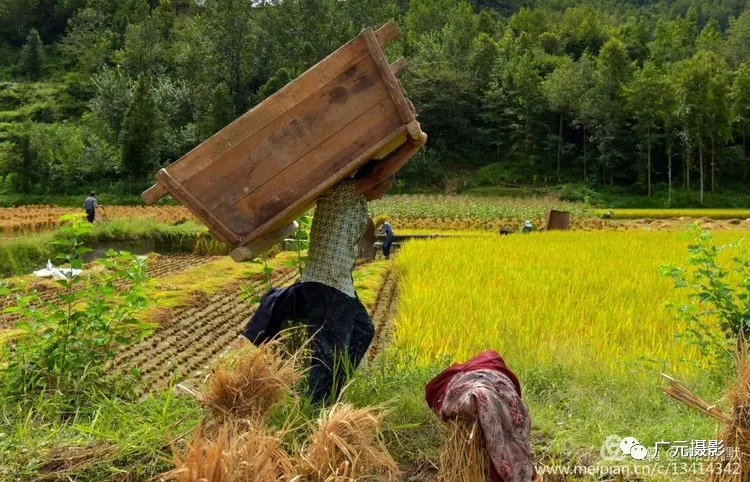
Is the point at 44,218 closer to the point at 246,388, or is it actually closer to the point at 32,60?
the point at 246,388

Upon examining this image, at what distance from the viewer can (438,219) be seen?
2008 cm

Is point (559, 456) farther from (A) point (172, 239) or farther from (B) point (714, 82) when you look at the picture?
(B) point (714, 82)

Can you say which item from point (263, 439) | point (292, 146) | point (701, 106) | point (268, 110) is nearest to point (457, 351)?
point (292, 146)

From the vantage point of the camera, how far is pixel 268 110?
272 centimetres

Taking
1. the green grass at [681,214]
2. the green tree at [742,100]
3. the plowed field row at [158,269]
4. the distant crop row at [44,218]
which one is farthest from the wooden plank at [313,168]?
the green tree at [742,100]

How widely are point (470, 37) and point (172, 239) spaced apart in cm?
3991

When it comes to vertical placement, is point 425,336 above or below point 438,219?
above

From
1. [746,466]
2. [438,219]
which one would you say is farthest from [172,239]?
[746,466]

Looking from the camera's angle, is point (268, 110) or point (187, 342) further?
point (187, 342)

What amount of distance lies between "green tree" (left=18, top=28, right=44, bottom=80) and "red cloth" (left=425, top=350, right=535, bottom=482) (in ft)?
213

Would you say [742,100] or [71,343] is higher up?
[71,343]

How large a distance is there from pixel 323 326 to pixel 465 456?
976 mm

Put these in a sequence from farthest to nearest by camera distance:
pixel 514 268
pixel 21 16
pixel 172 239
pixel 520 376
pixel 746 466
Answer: pixel 21 16
pixel 172 239
pixel 514 268
pixel 520 376
pixel 746 466

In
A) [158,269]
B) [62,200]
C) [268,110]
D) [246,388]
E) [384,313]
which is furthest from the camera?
[62,200]
